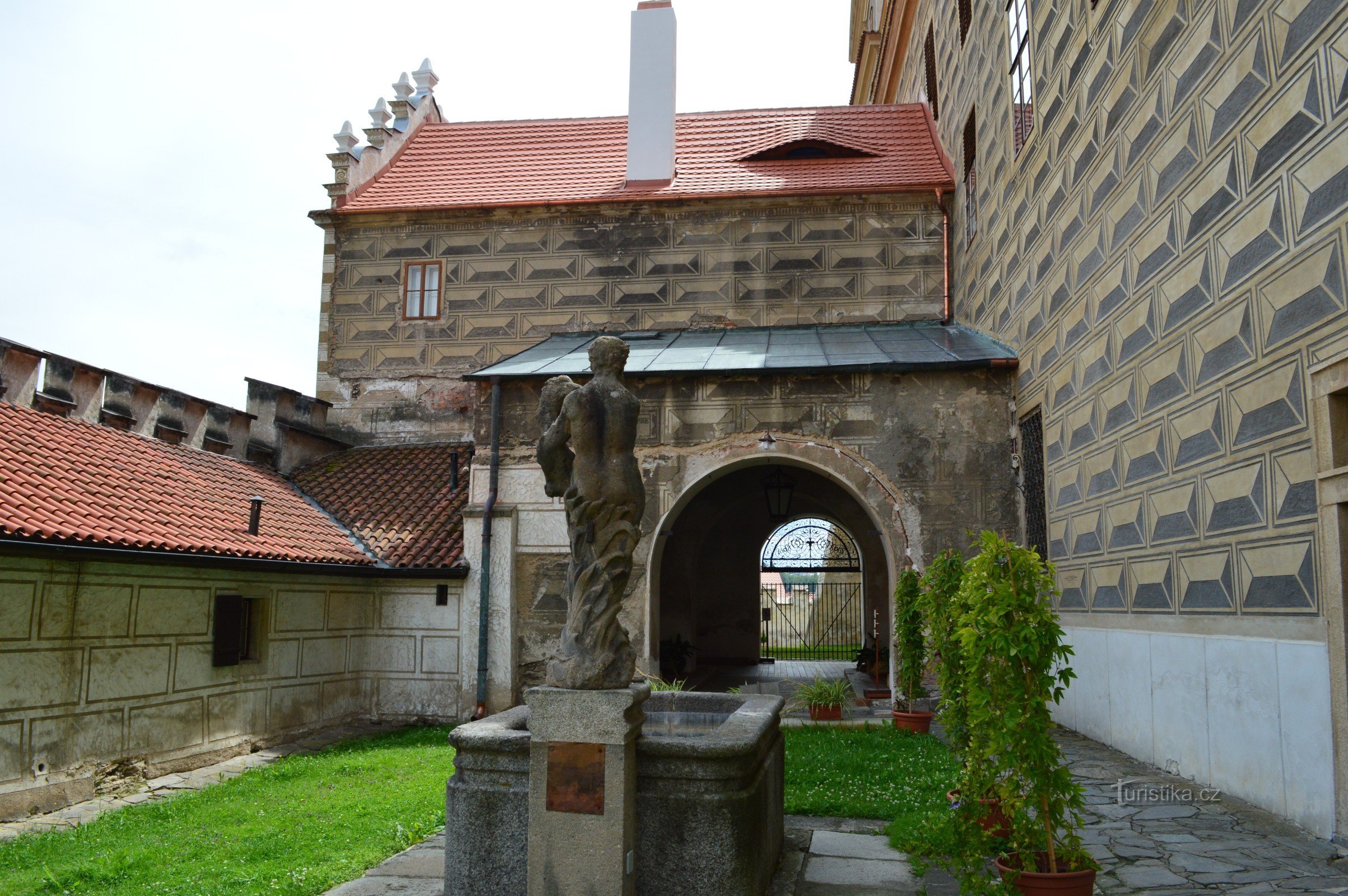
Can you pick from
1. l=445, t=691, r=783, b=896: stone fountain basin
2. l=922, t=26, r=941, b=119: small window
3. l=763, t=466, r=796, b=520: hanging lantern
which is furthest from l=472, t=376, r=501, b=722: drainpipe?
l=922, t=26, r=941, b=119: small window

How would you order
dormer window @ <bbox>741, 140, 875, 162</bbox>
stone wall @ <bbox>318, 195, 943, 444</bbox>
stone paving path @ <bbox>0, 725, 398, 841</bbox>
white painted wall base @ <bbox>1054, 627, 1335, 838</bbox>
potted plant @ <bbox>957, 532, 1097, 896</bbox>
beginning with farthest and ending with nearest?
dormer window @ <bbox>741, 140, 875, 162</bbox> < stone wall @ <bbox>318, 195, 943, 444</bbox> < stone paving path @ <bbox>0, 725, 398, 841</bbox> < white painted wall base @ <bbox>1054, 627, 1335, 838</bbox> < potted plant @ <bbox>957, 532, 1097, 896</bbox>

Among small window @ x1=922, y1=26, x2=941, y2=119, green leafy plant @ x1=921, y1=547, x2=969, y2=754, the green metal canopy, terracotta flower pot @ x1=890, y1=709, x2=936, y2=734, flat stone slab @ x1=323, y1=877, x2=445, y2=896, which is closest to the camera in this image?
flat stone slab @ x1=323, y1=877, x2=445, y2=896

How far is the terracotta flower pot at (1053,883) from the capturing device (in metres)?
4.27

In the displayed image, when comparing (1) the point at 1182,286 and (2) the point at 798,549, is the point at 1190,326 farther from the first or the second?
(2) the point at 798,549

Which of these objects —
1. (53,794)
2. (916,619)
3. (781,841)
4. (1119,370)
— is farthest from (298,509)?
(1119,370)

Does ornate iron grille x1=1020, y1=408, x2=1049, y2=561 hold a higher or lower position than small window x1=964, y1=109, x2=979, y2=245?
lower

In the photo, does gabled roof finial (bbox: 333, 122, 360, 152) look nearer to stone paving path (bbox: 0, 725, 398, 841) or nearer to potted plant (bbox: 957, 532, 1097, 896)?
stone paving path (bbox: 0, 725, 398, 841)

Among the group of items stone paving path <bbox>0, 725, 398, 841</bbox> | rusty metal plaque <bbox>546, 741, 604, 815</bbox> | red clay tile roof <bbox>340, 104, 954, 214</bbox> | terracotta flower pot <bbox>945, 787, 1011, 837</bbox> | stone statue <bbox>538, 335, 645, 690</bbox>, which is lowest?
stone paving path <bbox>0, 725, 398, 841</bbox>

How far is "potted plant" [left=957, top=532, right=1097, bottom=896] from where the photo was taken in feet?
14.4

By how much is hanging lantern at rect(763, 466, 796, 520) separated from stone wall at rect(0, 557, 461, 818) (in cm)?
669

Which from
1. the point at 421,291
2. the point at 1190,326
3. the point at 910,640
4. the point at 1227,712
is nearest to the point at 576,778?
the point at 1227,712

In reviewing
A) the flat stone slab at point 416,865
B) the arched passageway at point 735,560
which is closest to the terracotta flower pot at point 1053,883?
the flat stone slab at point 416,865

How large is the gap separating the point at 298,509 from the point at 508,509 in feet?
9.53

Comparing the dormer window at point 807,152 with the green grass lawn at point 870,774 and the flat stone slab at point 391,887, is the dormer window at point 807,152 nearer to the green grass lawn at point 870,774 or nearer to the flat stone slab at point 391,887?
the green grass lawn at point 870,774
